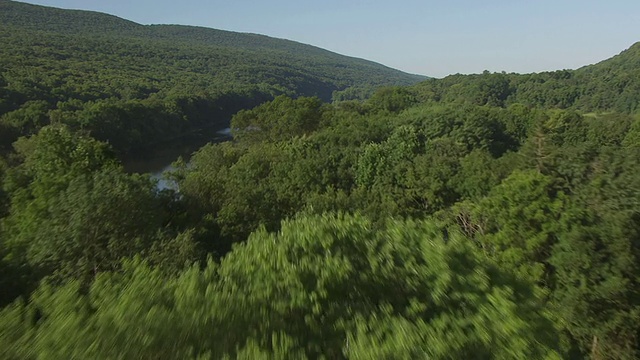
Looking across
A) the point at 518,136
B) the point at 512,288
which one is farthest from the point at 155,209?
the point at 518,136

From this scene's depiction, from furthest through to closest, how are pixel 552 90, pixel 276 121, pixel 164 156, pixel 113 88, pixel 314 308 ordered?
pixel 552 90 → pixel 113 88 → pixel 164 156 → pixel 276 121 → pixel 314 308

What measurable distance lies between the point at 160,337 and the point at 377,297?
3902mm

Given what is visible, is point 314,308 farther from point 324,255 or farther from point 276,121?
point 276,121

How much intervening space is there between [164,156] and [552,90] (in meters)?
107

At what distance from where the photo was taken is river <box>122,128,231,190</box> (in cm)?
5497

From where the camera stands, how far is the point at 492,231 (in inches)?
779

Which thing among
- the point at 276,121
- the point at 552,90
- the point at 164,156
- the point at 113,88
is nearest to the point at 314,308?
the point at 276,121

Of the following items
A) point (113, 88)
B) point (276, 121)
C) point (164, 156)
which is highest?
point (276, 121)

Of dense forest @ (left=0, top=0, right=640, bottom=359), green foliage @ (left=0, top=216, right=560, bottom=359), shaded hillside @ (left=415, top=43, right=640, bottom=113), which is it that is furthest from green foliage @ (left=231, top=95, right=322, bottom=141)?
shaded hillside @ (left=415, top=43, right=640, bottom=113)

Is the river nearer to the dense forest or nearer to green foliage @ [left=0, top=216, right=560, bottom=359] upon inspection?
the dense forest

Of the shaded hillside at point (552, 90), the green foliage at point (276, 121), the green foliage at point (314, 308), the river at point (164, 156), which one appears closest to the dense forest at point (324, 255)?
the green foliage at point (314, 308)

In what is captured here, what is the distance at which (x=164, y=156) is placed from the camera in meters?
62.9

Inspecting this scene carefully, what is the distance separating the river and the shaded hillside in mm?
62053

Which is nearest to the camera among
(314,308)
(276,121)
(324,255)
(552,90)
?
(314,308)
